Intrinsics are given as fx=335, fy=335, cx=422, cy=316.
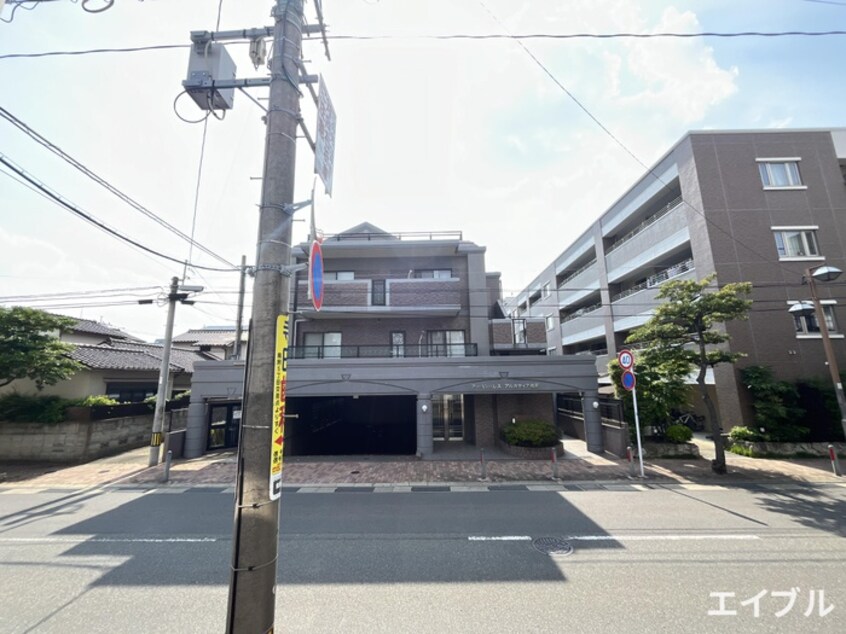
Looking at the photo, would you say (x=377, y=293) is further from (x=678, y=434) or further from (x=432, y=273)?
(x=678, y=434)

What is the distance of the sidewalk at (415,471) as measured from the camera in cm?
1081

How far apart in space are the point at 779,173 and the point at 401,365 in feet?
73.0

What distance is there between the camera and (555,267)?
36219 millimetres

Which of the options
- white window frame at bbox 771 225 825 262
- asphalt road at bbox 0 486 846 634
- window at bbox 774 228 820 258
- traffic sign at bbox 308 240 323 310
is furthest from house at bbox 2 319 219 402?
window at bbox 774 228 820 258

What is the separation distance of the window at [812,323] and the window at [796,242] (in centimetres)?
284

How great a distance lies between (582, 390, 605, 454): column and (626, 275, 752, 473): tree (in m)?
3.09

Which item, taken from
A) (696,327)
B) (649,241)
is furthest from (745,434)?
(649,241)

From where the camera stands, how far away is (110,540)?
21.5 feet

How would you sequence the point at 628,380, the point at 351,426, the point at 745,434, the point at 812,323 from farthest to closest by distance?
the point at 351,426, the point at 812,323, the point at 745,434, the point at 628,380

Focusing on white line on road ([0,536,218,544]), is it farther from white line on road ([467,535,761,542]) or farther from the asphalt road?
white line on road ([467,535,761,542])

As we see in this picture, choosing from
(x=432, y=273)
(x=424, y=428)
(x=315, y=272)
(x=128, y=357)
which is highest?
(x=432, y=273)

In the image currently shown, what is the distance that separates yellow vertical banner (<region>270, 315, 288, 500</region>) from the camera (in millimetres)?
2641

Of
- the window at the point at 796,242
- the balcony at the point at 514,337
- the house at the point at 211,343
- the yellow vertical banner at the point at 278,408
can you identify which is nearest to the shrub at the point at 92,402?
the house at the point at 211,343

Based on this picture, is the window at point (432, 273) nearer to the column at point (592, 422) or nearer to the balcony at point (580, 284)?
the column at point (592, 422)
